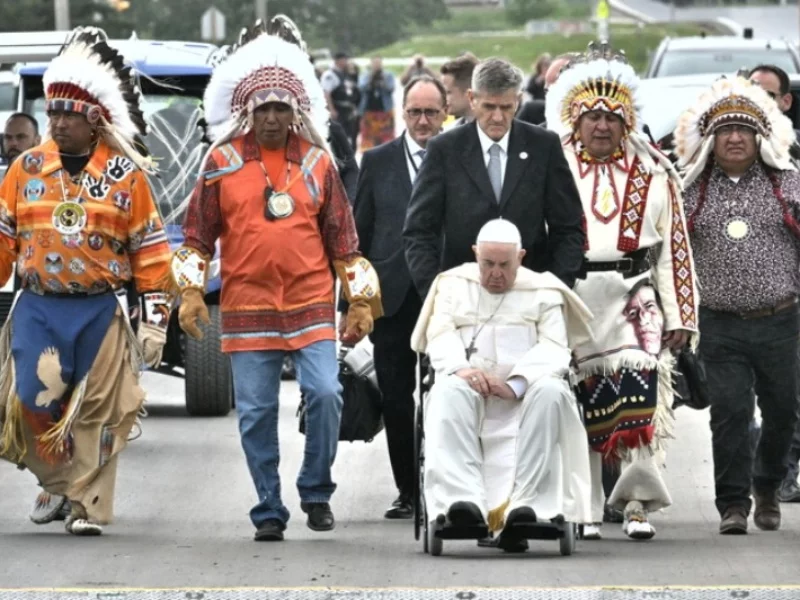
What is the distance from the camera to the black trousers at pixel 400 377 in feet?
34.2

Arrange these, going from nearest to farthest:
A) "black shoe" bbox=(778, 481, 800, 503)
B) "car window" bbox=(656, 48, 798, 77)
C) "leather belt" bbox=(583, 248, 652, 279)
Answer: "leather belt" bbox=(583, 248, 652, 279), "black shoe" bbox=(778, 481, 800, 503), "car window" bbox=(656, 48, 798, 77)

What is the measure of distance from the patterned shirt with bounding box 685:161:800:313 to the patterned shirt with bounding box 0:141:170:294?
2.37 meters

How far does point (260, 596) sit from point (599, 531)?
2.39 meters

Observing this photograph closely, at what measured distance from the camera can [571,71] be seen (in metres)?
10.0

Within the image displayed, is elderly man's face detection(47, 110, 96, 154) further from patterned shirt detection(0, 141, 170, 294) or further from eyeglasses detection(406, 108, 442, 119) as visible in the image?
eyeglasses detection(406, 108, 442, 119)

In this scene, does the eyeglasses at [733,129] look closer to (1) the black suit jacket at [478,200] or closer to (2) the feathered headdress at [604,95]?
(2) the feathered headdress at [604,95]

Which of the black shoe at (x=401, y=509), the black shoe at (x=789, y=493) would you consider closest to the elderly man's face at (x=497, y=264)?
the black shoe at (x=401, y=509)

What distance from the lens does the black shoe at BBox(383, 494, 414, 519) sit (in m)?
10.4

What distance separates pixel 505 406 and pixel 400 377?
141 centimetres

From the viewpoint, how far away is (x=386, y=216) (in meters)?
10.5

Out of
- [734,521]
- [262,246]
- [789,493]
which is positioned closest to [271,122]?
[262,246]

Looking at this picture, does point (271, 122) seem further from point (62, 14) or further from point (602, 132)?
point (62, 14)

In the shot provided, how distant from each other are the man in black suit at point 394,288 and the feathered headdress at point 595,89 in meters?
0.74

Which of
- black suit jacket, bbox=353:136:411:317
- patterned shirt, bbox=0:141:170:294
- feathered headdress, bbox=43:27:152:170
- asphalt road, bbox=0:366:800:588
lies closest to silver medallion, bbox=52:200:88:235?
patterned shirt, bbox=0:141:170:294
